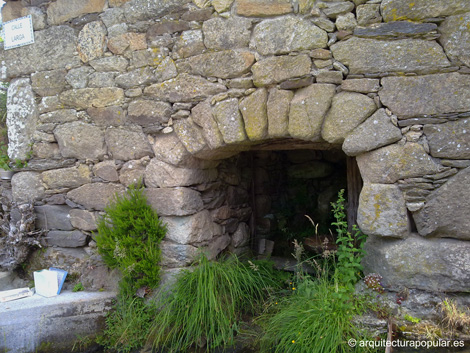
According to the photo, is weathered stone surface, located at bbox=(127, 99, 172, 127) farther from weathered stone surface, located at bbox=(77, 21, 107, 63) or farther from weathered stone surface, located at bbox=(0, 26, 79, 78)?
weathered stone surface, located at bbox=(0, 26, 79, 78)

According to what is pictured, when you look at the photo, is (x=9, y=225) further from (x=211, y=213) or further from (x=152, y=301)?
(x=211, y=213)

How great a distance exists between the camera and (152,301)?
304 cm

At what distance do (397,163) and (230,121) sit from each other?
3.93ft

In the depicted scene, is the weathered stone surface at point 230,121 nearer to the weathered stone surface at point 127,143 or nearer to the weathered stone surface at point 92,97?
the weathered stone surface at point 127,143

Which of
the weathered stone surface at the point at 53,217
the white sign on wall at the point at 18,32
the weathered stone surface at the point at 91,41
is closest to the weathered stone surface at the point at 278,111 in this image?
the weathered stone surface at the point at 91,41

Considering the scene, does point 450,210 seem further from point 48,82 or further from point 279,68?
point 48,82

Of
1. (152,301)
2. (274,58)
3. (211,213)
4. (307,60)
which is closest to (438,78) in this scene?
(307,60)

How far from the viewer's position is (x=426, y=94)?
236 centimetres

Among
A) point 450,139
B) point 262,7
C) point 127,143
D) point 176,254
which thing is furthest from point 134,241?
point 450,139

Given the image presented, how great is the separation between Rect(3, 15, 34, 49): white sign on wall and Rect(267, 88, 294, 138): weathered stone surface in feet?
7.85

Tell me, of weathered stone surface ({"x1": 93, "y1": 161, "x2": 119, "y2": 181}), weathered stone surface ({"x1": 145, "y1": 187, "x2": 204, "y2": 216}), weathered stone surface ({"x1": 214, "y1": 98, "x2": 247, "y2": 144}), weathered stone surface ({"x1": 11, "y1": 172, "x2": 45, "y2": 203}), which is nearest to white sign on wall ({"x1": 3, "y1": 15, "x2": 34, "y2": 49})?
weathered stone surface ({"x1": 11, "y1": 172, "x2": 45, "y2": 203})

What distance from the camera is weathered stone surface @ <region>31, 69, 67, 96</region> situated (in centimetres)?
342

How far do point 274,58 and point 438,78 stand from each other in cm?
107

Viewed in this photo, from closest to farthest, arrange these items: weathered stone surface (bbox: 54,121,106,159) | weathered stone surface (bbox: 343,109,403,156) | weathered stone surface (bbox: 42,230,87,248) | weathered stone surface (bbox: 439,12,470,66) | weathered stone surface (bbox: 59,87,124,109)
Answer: weathered stone surface (bbox: 439,12,470,66)
weathered stone surface (bbox: 343,109,403,156)
weathered stone surface (bbox: 59,87,124,109)
weathered stone surface (bbox: 54,121,106,159)
weathered stone surface (bbox: 42,230,87,248)
